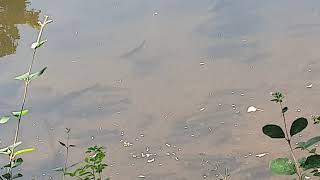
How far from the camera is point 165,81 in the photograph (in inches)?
157

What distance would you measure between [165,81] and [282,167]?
3136mm

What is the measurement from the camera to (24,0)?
229 inches

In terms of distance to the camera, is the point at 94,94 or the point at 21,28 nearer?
the point at 94,94

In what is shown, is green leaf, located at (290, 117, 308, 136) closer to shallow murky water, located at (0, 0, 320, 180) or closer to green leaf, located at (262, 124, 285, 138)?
green leaf, located at (262, 124, 285, 138)

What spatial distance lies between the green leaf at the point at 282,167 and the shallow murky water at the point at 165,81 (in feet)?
7.19

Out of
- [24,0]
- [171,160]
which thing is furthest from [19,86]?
[24,0]

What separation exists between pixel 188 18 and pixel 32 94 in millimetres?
1491

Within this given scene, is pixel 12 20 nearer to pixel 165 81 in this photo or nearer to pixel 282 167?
pixel 165 81

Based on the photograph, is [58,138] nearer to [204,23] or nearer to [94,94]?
[94,94]

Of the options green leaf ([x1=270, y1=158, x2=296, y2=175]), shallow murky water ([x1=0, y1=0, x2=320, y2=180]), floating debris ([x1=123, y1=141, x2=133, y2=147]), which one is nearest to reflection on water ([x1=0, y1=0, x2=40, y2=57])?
shallow murky water ([x1=0, y1=0, x2=320, y2=180])

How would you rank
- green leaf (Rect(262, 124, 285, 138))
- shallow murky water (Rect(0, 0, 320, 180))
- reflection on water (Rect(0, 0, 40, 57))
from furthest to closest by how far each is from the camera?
reflection on water (Rect(0, 0, 40, 57)) < shallow murky water (Rect(0, 0, 320, 180)) < green leaf (Rect(262, 124, 285, 138))

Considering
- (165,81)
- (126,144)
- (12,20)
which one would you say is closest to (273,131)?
(126,144)

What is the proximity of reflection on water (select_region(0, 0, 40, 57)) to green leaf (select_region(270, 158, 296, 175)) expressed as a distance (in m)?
4.11

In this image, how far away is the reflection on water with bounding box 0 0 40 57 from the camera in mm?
4855
